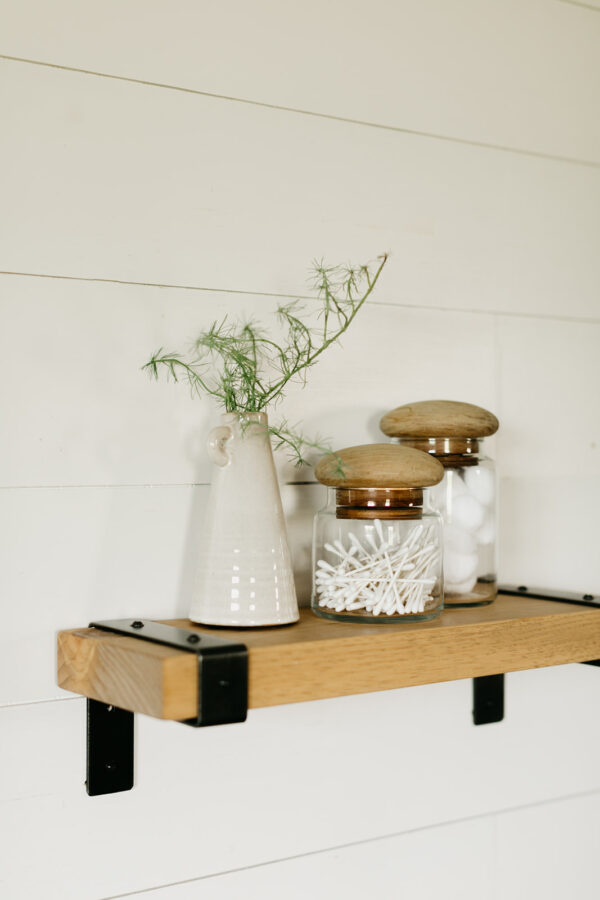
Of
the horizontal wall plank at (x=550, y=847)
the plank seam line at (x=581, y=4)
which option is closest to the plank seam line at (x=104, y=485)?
the horizontal wall plank at (x=550, y=847)

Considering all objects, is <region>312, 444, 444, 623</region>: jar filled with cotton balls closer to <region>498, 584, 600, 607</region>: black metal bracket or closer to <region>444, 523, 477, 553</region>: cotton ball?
<region>444, 523, 477, 553</region>: cotton ball

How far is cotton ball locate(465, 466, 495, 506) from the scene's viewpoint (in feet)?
2.46

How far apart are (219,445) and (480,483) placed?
0.24 m

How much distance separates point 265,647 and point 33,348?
273 millimetres

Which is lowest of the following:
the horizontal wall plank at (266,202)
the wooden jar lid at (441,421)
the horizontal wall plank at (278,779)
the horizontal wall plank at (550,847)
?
the horizontal wall plank at (550,847)

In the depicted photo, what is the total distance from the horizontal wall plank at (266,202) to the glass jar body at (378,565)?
0.70ft

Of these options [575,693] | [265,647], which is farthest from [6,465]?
[575,693]

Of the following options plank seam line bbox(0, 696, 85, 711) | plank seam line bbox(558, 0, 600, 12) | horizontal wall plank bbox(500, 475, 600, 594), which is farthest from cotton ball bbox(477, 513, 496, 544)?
plank seam line bbox(558, 0, 600, 12)

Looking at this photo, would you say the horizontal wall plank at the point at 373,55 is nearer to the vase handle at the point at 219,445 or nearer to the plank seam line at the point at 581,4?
the plank seam line at the point at 581,4

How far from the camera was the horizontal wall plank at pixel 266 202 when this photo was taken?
0.66 metres

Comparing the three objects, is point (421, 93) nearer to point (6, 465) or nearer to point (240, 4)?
point (240, 4)

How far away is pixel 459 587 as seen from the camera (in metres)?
0.74

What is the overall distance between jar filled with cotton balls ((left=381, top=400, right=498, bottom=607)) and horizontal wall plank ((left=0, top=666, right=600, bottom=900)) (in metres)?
0.14

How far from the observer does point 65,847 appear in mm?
656
